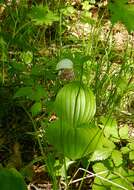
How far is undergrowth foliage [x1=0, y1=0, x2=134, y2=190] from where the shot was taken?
1244 mm

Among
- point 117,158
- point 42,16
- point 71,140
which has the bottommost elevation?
point 117,158

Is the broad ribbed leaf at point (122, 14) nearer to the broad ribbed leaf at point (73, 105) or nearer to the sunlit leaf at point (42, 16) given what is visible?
the broad ribbed leaf at point (73, 105)

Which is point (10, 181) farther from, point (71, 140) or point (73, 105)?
point (73, 105)

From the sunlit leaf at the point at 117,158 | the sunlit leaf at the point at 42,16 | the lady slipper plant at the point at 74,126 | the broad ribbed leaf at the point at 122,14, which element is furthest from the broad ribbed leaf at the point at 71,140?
the sunlit leaf at the point at 42,16

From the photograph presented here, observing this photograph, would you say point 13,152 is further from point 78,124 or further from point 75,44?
point 75,44

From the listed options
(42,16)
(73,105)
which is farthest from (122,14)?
(42,16)

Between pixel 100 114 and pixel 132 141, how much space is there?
27cm

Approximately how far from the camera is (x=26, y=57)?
170 cm

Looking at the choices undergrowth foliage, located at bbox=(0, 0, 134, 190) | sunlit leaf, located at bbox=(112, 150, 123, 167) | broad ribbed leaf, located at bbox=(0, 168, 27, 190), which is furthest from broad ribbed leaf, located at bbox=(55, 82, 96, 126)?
broad ribbed leaf, located at bbox=(0, 168, 27, 190)

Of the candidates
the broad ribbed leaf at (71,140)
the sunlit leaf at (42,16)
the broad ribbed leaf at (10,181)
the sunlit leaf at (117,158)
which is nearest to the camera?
the broad ribbed leaf at (10,181)

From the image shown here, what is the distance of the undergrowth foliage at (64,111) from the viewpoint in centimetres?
124

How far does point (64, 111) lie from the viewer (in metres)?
1.27

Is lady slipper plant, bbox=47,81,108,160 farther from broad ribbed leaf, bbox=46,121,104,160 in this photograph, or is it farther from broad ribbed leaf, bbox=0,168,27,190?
broad ribbed leaf, bbox=0,168,27,190

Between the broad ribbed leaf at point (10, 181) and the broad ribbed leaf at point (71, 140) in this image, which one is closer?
the broad ribbed leaf at point (10, 181)
